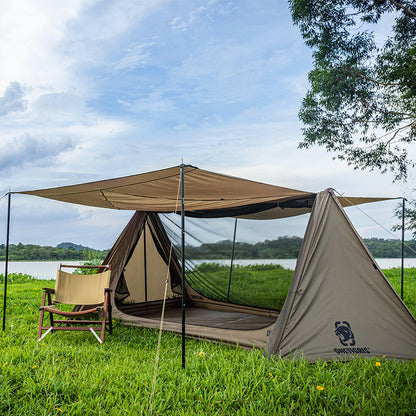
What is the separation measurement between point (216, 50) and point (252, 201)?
3322 millimetres

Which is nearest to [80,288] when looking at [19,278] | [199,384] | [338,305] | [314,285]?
[199,384]

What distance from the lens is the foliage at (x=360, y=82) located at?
7.98 meters

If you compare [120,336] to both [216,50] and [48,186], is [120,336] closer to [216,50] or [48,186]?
[48,186]

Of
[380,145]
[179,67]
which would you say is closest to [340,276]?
[179,67]

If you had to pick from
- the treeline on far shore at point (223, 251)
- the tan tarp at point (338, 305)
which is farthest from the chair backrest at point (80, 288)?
the tan tarp at point (338, 305)

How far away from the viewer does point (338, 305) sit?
2.96 m

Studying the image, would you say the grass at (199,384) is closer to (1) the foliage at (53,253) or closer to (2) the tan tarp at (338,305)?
(2) the tan tarp at (338,305)

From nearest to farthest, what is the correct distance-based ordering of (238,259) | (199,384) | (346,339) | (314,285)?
(199,384), (346,339), (314,285), (238,259)

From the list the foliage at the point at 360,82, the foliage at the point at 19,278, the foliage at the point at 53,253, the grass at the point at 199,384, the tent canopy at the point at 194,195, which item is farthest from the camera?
the foliage at the point at 19,278

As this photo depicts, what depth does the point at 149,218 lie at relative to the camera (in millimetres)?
5027

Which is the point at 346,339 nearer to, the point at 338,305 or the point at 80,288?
the point at 338,305

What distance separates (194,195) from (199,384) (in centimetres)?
192

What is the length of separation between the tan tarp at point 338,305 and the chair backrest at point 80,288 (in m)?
1.95

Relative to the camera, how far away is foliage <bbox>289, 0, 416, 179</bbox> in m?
7.98
